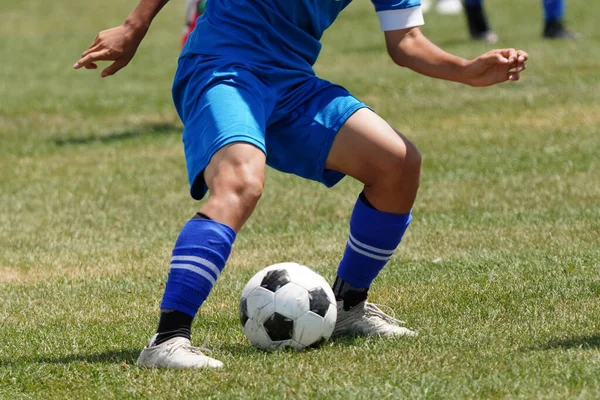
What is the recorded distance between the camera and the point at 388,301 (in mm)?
5320

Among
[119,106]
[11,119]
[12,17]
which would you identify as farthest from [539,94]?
[12,17]

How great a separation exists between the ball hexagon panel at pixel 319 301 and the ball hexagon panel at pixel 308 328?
0.10 feet

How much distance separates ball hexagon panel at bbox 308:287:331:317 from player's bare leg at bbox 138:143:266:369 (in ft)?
1.73

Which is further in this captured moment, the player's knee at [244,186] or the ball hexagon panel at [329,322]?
the ball hexagon panel at [329,322]

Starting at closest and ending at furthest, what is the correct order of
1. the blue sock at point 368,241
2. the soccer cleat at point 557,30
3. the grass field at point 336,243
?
the grass field at point 336,243
the blue sock at point 368,241
the soccer cleat at point 557,30

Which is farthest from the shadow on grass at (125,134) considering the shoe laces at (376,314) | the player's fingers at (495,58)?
the player's fingers at (495,58)

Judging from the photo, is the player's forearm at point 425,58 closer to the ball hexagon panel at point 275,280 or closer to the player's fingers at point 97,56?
the ball hexagon panel at point 275,280

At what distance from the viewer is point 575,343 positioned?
13.9 feet

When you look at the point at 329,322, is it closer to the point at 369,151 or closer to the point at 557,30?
the point at 369,151

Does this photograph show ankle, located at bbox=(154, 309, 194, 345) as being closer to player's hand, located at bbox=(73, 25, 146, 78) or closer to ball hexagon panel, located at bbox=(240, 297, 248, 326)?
ball hexagon panel, located at bbox=(240, 297, 248, 326)

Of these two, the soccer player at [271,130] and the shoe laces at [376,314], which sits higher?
the soccer player at [271,130]

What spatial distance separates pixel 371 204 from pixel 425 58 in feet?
2.17

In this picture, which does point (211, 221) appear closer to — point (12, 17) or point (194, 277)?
point (194, 277)

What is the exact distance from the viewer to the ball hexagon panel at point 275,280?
449cm
